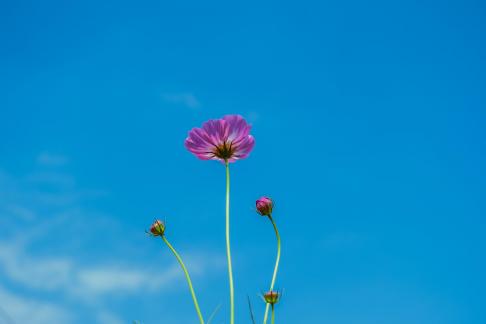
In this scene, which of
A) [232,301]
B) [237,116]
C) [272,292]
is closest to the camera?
[232,301]

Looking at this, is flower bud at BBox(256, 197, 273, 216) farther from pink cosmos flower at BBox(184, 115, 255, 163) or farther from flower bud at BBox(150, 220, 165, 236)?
flower bud at BBox(150, 220, 165, 236)

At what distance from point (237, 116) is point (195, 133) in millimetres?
126

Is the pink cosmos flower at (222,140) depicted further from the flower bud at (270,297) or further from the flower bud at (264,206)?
the flower bud at (270,297)

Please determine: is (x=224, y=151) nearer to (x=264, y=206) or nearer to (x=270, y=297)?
(x=264, y=206)

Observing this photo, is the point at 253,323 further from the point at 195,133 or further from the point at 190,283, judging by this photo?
the point at 195,133

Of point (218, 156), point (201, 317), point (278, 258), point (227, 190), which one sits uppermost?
point (218, 156)

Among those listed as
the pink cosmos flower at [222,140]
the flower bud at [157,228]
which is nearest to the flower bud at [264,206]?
the pink cosmos flower at [222,140]

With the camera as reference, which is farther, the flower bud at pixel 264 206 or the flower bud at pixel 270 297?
the flower bud at pixel 264 206

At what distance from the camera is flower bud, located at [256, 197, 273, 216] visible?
1226mm

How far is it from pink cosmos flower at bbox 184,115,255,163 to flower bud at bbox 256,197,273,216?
0.38ft

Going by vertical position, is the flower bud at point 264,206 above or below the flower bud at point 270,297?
above

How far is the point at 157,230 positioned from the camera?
1.21 m

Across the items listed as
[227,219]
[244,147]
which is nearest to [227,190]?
[227,219]

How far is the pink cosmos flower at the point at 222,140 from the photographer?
121 centimetres
